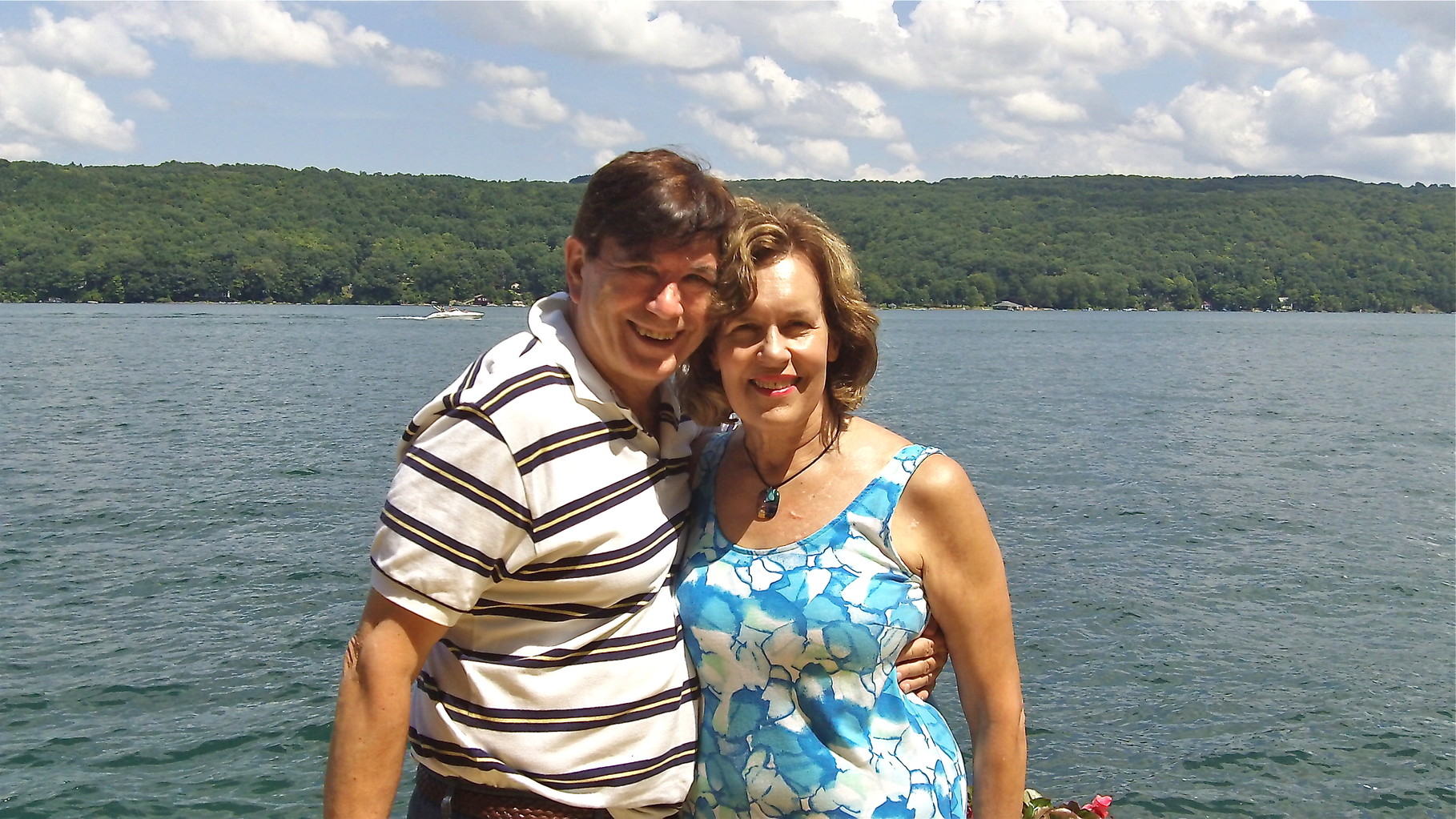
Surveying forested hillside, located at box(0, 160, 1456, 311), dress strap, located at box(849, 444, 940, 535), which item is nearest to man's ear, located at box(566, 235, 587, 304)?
dress strap, located at box(849, 444, 940, 535)

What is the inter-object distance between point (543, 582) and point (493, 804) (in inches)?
23.7

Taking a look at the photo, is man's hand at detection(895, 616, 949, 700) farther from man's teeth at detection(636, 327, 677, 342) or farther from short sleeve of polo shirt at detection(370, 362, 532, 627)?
short sleeve of polo shirt at detection(370, 362, 532, 627)

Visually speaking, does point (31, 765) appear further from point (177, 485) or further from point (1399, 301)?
point (1399, 301)

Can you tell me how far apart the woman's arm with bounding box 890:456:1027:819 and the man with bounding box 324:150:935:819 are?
2.30 ft

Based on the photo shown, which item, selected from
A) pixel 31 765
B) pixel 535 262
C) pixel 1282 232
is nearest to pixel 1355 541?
pixel 31 765

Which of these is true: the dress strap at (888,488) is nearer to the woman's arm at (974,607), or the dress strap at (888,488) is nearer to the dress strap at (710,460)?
the woman's arm at (974,607)

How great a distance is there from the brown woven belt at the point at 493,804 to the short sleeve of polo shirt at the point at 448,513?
523 mm

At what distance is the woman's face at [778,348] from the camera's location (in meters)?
3.38

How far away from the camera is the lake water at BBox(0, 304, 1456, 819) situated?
11.1 meters

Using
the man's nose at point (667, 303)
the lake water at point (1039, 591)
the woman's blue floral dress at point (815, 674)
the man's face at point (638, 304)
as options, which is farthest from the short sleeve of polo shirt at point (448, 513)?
the lake water at point (1039, 591)

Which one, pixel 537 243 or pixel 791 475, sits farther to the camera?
pixel 537 243

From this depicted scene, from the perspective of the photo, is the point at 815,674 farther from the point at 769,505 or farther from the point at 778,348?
the point at 778,348

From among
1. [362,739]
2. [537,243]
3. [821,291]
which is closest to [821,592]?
[821,291]

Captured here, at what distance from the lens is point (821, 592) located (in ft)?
10.7
